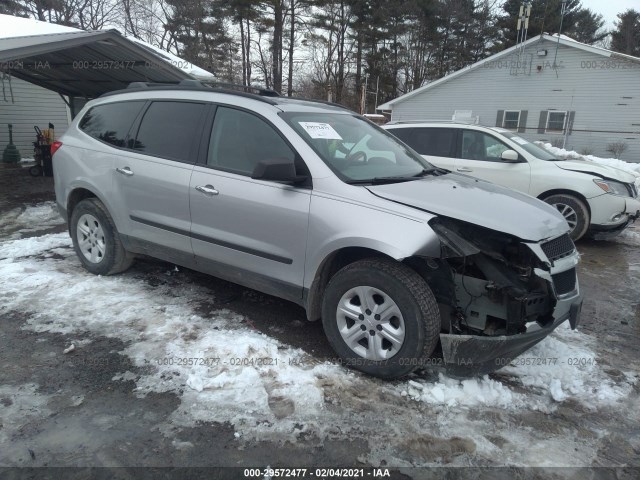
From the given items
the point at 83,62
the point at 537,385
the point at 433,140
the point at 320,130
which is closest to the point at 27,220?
the point at 83,62

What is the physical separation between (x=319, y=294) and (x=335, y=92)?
33.2 meters

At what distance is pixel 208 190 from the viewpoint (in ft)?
12.0

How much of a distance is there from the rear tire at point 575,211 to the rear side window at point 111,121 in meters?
5.90

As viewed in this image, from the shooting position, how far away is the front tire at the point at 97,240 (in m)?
4.56

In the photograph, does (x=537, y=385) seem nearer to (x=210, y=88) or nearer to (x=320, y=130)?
(x=320, y=130)

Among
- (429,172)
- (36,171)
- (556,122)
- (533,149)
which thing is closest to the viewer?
(429,172)

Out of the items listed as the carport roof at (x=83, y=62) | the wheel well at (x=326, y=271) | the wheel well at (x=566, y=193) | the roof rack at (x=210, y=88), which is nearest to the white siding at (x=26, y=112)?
the carport roof at (x=83, y=62)

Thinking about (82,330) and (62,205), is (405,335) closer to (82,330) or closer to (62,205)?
(82,330)

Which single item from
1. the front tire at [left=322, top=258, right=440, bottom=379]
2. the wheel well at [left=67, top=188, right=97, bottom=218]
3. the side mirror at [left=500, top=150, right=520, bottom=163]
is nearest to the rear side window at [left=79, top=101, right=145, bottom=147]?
the wheel well at [left=67, top=188, right=97, bottom=218]

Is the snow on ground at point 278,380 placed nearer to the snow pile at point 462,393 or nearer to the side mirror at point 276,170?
the snow pile at point 462,393

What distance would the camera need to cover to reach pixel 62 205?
4957 mm

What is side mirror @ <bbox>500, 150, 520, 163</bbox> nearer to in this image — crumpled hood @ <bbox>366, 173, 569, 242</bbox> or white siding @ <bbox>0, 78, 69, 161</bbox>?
crumpled hood @ <bbox>366, 173, 569, 242</bbox>

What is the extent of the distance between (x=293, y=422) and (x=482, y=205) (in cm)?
188

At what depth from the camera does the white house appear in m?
18.3
